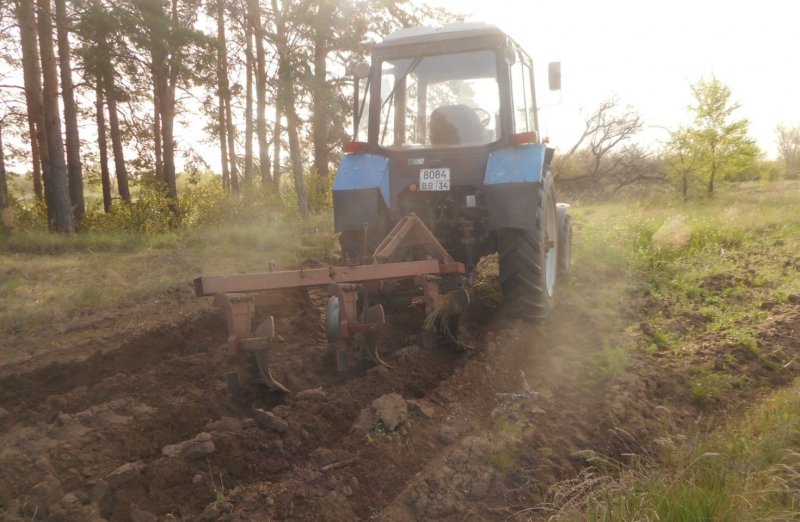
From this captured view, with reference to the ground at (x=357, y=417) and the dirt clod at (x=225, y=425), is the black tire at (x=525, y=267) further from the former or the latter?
the dirt clod at (x=225, y=425)

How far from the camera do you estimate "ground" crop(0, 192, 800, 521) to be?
9.76 feet

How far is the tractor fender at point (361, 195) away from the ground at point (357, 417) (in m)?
0.91

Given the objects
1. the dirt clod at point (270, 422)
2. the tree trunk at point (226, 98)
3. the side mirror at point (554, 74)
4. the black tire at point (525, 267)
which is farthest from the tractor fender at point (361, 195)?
the tree trunk at point (226, 98)

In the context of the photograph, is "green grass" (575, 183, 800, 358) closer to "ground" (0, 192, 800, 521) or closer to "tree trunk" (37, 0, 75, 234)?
"ground" (0, 192, 800, 521)

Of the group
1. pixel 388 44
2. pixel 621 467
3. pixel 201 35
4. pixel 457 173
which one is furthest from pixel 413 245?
pixel 201 35

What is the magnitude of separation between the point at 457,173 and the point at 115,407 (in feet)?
10.6

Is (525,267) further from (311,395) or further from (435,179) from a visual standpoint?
(311,395)

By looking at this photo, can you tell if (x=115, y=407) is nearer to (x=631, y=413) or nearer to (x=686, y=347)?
(x=631, y=413)

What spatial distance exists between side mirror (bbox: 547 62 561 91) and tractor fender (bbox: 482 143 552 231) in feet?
3.25

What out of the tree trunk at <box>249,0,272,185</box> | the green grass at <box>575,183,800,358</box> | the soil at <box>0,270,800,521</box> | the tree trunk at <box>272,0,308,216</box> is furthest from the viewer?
the tree trunk at <box>249,0,272,185</box>

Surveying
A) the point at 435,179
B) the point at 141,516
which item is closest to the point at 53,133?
the point at 435,179

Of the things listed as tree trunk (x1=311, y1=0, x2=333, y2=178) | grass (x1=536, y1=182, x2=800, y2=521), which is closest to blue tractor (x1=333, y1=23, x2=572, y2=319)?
grass (x1=536, y1=182, x2=800, y2=521)

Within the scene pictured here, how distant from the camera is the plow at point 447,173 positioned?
515 centimetres

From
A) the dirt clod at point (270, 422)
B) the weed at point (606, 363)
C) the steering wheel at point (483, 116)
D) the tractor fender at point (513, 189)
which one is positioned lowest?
the weed at point (606, 363)
